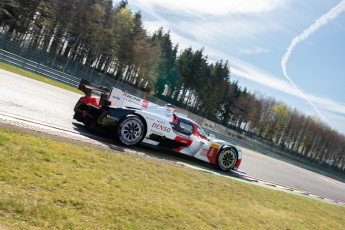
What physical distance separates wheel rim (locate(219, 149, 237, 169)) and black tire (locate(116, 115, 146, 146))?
305 cm

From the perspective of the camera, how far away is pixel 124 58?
49.9 m

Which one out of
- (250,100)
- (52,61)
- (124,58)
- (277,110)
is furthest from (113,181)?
(277,110)

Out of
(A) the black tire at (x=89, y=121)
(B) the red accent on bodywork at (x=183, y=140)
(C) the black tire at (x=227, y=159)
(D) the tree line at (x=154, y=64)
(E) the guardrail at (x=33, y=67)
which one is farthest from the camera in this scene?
(D) the tree line at (x=154, y=64)

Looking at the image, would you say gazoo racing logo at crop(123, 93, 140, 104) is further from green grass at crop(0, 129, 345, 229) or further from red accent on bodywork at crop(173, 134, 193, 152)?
green grass at crop(0, 129, 345, 229)

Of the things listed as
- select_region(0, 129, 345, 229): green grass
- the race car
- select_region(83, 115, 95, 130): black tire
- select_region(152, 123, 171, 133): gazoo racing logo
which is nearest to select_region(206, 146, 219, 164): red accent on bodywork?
the race car

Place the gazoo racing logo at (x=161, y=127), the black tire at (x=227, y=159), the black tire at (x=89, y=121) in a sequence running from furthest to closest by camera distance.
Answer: the black tire at (x=227, y=159)
the gazoo racing logo at (x=161, y=127)
the black tire at (x=89, y=121)

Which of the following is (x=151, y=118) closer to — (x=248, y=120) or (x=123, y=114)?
(x=123, y=114)

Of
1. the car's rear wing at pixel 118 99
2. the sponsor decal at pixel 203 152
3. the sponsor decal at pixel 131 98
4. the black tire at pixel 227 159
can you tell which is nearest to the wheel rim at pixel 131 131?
the car's rear wing at pixel 118 99

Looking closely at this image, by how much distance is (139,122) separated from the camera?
27.5ft

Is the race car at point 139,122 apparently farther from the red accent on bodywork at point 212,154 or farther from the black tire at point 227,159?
the black tire at point 227,159

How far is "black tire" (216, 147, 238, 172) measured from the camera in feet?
33.5

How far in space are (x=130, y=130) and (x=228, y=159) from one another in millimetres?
3692

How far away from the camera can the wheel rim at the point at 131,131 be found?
8234 mm

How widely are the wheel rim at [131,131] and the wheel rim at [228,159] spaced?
3138mm
